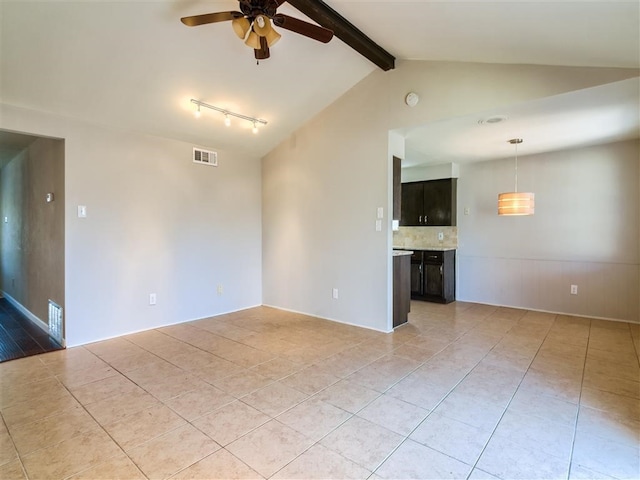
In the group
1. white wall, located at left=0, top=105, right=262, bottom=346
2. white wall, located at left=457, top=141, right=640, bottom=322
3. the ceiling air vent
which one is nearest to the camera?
white wall, located at left=0, top=105, right=262, bottom=346

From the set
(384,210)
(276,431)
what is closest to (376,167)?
(384,210)

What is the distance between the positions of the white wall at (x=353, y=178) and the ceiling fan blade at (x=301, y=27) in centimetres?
154

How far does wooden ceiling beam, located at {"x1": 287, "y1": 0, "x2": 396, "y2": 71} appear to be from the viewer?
274 centimetres

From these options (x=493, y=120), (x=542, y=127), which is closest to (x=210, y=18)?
(x=493, y=120)

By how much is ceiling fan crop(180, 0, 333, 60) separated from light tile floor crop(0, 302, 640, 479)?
8.18 ft

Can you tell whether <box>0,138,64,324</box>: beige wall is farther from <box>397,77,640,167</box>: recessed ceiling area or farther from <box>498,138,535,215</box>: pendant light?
<box>498,138,535,215</box>: pendant light

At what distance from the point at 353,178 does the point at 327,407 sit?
266 centimetres

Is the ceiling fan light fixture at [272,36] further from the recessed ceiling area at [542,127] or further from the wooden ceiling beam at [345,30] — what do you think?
the recessed ceiling area at [542,127]

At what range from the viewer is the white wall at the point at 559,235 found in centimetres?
432

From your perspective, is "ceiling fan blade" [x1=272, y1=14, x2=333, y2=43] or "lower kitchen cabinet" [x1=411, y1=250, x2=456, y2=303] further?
"lower kitchen cabinet" [x1=411, y1=250, x2=456, y2=303]

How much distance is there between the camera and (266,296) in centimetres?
529

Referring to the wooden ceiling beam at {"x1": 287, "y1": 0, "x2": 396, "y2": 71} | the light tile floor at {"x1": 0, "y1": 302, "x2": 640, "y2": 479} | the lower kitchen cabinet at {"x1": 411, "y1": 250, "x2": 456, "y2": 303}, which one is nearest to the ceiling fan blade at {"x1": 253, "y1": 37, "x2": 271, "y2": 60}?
the wooden ceiling beam at {"x1": 287, "y1": 0, "x2": 396, "y2": 71}

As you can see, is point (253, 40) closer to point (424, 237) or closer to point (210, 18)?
point (210, 18)

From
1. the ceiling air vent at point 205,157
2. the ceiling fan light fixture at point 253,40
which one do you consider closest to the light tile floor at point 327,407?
the ceiling air vent at point 205,157
